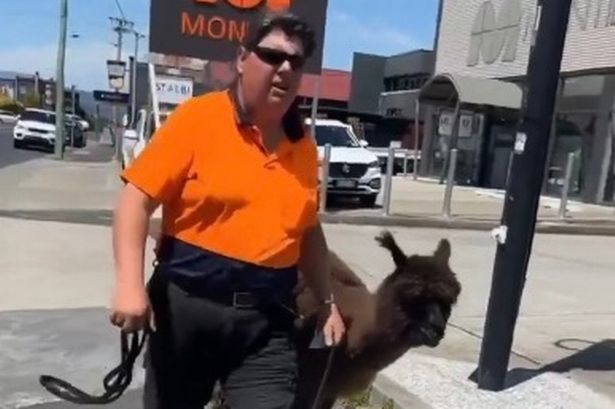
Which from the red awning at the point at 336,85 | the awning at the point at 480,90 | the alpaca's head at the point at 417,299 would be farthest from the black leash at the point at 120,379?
the red awning at the point at 336,85

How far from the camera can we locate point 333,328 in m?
3.20

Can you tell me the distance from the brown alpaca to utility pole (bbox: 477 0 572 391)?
1.69m

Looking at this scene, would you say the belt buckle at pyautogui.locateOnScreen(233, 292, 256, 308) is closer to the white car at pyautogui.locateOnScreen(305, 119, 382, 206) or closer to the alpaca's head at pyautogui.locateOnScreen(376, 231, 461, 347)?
the alpaca's head at pyautogui.locateOnScreen(376, 231, 461, 347)

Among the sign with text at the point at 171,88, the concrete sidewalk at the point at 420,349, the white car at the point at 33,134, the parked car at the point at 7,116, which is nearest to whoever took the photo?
the concrete sidewalk at the point at 420,349

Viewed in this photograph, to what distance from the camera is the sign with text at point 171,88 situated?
16531 mm

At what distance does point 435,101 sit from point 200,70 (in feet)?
42.2

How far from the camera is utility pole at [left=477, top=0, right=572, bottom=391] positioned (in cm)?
535

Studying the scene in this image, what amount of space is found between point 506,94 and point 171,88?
11072mm

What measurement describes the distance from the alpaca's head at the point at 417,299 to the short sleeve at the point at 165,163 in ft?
3.99

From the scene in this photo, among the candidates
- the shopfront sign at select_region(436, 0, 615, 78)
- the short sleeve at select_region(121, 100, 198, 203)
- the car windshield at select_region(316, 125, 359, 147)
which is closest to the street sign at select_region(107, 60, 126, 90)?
the shopfront sign at select_region(436, 0, 615, 78)

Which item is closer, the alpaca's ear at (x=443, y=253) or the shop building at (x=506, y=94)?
the alpaca's ear at (x=443, y=253)

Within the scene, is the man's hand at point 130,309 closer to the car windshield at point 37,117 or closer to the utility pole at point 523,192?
the utility pole at point 523,192

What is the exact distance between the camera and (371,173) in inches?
720

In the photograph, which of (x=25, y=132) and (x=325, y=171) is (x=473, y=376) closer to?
(x=325, y=171)
